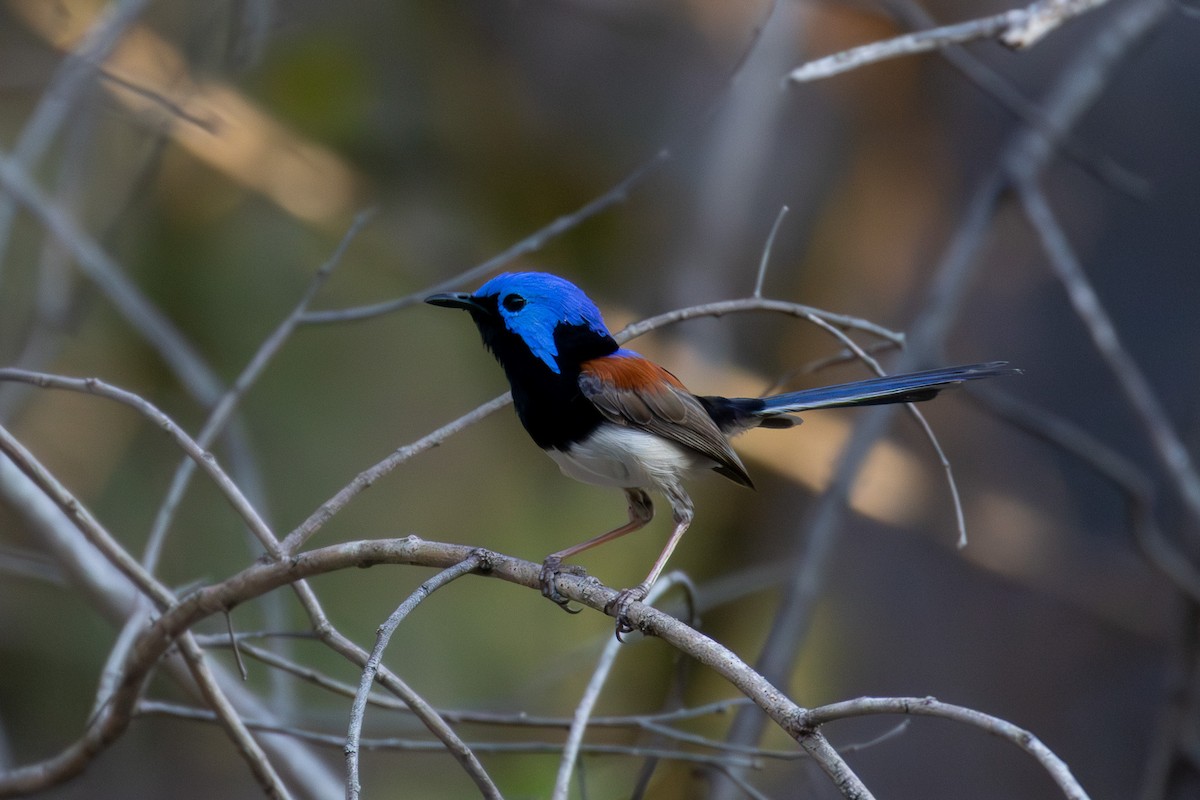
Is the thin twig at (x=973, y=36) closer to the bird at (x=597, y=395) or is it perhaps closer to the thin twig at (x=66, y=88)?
the bird at (x=597, y=395)

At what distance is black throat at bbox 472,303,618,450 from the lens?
2.90m

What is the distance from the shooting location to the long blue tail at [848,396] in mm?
2766

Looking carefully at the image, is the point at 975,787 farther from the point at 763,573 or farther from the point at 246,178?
the point at 246,178

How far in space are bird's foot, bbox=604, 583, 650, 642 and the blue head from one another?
72 centimetres

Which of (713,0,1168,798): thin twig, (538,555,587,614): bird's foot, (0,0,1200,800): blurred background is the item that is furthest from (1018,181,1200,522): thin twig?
(538,555,587,614): bird's foot

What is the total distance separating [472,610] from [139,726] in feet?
6.42

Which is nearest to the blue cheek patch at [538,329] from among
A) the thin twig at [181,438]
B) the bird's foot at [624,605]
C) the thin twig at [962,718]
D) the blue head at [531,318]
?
the blue head at [531,318]

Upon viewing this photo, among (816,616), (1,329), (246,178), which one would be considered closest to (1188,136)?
(816,616)

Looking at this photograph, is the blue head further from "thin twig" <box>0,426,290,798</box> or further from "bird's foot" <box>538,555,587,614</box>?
"thin twig" <box>0,426,290,798</box>

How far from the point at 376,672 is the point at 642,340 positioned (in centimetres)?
459

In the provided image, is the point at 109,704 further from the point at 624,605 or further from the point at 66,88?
the point at 66,88

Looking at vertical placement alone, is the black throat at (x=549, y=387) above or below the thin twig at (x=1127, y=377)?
below

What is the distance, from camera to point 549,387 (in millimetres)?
2922

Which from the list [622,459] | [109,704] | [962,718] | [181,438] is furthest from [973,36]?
[109,704]
